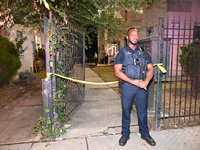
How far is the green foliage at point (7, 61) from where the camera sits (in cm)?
692

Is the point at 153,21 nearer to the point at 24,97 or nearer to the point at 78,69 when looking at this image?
the point at 78,69

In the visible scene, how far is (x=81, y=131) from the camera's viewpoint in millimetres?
3418

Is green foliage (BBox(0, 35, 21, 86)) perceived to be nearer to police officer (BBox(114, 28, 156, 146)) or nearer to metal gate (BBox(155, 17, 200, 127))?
police officer (BBox(114, 28, 156, 146))

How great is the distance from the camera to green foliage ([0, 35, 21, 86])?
22.7 feet

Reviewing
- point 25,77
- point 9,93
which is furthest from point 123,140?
point 25,77

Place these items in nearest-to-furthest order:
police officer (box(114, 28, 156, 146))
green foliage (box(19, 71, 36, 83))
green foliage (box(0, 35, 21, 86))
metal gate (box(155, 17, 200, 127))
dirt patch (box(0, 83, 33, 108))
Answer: police officer (box(114, 28, 156, 146)) < metal gate (box(155, 17, 200, 127)) < dirt patch (box(0, 83, 33, 108)) < green foliage (box(0, 35, 21, 86)) < green foliage (box(19, 71, 36, 83))

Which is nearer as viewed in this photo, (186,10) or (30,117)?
(30,117)

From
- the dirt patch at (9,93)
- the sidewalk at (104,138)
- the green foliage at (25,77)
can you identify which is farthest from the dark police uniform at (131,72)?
the green foliage at (25,77)

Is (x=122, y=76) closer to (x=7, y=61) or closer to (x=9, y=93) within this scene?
(x=9, y=93)

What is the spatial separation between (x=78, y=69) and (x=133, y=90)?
2.46 meters

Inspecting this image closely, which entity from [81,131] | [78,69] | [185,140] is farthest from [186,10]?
[81,131]

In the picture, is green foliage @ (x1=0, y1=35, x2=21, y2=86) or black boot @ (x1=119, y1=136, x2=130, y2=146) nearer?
black boot @ (x1=119, y1=136, x2=130, y2=146)

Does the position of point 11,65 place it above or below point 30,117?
above

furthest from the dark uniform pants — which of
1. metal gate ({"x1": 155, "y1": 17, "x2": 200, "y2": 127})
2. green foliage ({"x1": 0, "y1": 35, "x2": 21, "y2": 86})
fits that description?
green foliage ({"x1": 0, "y1": 35, "x2": 21, "y2": 86})
